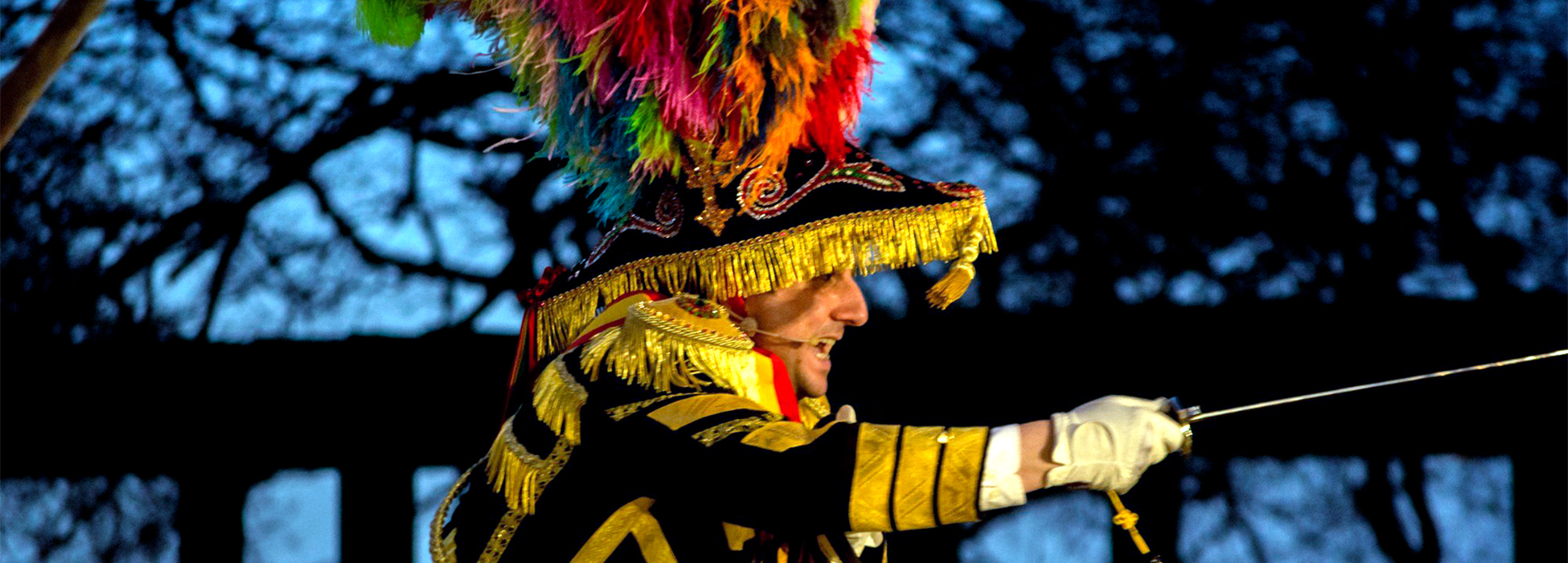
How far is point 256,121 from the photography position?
3.52m

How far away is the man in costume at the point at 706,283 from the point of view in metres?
1.65

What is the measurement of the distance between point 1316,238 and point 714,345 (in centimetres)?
212

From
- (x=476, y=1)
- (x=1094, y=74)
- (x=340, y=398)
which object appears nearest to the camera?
(x=476, y=1)

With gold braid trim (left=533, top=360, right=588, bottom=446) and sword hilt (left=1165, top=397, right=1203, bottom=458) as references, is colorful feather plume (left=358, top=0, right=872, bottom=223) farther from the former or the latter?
sword hilt (left=1165, top=397, right=1203, bottom=458)

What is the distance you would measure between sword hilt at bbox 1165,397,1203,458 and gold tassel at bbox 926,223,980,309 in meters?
0.36

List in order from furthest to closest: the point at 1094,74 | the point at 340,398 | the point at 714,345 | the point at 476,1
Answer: the point at 1094,74 → the point at 340,398 → the point at 476,1 → the point at 714,345

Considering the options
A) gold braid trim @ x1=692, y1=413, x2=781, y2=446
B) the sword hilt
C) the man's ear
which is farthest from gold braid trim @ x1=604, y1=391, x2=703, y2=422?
the sword hilt

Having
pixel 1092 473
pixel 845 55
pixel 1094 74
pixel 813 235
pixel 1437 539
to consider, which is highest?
pixel 1094 74

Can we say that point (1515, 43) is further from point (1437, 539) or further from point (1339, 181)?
point (1437, 539)

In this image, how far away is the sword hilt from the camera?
1.57m

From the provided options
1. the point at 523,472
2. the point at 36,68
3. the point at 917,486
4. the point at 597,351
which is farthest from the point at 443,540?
the point at 36,68

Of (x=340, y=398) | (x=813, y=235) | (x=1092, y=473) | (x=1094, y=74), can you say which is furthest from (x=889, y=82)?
(x=1092, y=473)

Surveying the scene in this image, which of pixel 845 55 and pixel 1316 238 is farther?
pixel 1316 238

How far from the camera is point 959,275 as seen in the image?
1933 millimetres
